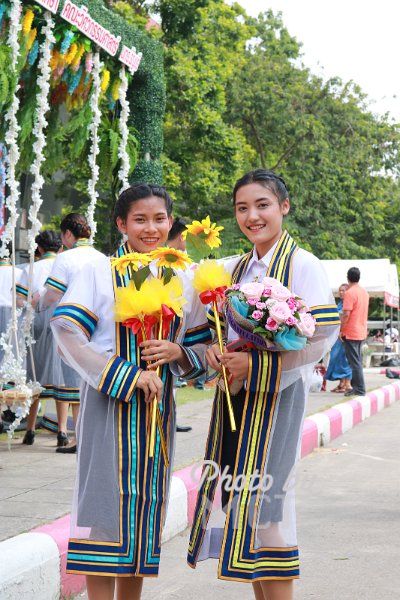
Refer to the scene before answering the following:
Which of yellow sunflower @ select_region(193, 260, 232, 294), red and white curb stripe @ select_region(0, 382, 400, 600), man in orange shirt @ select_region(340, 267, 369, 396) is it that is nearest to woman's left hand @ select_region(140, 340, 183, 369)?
yellow sunflower @ select_region(193, 260, 232, 294)

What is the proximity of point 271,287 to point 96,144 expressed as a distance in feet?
19.9

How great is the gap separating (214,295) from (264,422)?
482 millimetres

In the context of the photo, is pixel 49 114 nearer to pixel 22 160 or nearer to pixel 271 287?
pixel 22 160

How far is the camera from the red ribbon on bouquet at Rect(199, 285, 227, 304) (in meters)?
3.29

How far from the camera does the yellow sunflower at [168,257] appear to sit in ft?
10.7

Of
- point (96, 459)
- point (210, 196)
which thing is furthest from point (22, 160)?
point (210, 196)

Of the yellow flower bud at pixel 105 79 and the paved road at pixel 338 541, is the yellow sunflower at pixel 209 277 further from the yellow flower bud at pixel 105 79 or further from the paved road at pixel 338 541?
the yellow flower bud at pixel 105 79

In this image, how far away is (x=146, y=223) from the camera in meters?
3.37

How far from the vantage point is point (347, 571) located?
183 inches

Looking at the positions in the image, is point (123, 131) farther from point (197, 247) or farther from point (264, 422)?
point (264, 422)

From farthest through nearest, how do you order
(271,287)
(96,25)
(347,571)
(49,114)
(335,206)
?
(335,206), (49,114), (96,25), (347,571), (271,287)

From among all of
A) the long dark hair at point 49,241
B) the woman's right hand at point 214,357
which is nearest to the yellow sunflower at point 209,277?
the woman's right hand at point 214,357

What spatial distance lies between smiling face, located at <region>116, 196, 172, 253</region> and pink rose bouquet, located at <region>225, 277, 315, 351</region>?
38 cm

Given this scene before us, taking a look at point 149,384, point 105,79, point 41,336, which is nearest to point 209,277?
point 149,384
